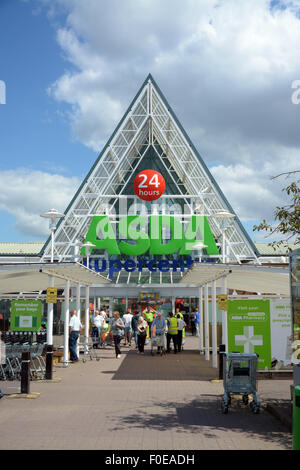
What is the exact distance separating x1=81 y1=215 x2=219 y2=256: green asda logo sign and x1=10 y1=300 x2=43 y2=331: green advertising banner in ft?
63.8

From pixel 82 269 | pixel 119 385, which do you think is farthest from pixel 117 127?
pixel 119 385

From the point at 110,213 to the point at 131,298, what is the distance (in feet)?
22.6

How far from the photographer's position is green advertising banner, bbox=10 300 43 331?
49.5 feet

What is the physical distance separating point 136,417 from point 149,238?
88.0 feet

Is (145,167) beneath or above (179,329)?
above

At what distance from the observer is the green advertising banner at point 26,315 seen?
15.1 m

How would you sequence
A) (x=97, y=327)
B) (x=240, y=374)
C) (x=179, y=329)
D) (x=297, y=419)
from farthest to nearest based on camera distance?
(x=97, y=327), (x=179, y=329), (x=240, y=374), (x=297, y=419)

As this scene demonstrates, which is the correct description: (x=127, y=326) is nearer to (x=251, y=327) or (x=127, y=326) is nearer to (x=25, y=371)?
(x=251, y=327)

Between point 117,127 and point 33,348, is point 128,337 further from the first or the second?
point 117,127

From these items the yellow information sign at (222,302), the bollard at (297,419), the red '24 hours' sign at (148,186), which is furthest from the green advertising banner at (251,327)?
the red '24 hours' sign at (148,186)

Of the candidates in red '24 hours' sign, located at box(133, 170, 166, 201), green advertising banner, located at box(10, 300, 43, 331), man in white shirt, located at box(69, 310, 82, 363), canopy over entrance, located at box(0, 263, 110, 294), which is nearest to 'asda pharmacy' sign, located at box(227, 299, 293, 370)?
canopy over entrance, located at box(0, 263, 110, 294)

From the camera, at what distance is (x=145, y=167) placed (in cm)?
3941

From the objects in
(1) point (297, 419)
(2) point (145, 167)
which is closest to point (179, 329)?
(1) point (297, 419)

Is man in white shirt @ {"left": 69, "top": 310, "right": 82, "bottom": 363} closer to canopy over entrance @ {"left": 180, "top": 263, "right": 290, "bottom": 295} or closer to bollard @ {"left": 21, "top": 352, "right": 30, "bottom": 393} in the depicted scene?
canopy over entrance @ {"left": 180, "top": 263, "right": 290, "bottom": 295}
